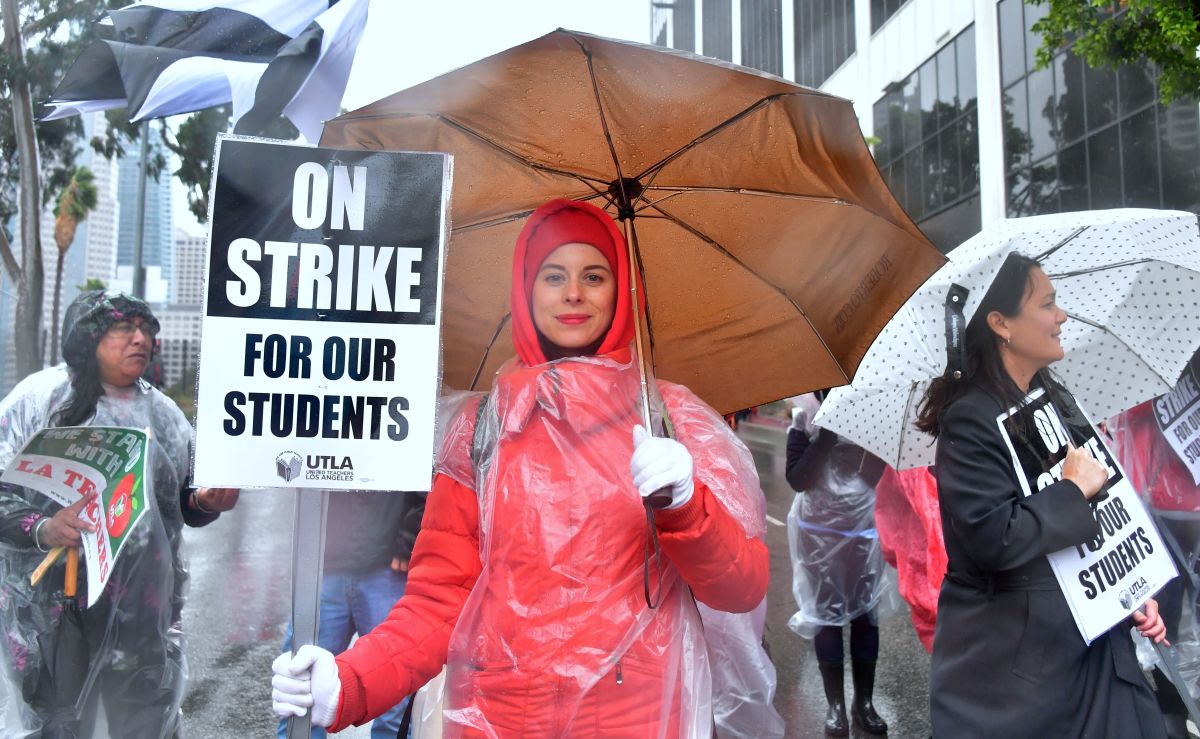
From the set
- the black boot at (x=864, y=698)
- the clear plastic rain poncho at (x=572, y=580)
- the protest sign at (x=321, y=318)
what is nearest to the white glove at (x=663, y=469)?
the clear plastic rain poncho at (x=572, y=580)

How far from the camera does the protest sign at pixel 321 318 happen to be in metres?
1.87

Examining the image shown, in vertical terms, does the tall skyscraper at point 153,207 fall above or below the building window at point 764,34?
below

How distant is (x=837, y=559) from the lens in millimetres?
5168

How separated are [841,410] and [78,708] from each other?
269cm

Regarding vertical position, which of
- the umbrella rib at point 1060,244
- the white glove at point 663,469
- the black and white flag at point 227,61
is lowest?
the white glove at point 663,469

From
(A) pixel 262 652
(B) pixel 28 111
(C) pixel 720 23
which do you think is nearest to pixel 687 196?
(A) pixel 262 652

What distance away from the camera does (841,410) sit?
10.7 feet

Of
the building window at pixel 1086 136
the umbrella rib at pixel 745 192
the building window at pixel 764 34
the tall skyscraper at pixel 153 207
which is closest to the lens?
the umbrella rib at pixel 745 192

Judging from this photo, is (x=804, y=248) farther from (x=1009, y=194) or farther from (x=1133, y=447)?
(x=1009, y=194)

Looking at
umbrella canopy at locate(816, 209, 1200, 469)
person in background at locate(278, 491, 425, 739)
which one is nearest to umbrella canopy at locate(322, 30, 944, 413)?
umbrella canopy at locate(816, 209, 1200, 469)

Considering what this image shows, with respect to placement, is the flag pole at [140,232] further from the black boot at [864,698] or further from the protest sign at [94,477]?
the black boot at [864,698]

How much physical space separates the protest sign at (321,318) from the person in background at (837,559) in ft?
10.4

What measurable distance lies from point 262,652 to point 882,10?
22.0 m

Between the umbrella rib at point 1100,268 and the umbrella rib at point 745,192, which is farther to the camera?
the umbrella rib at point 1100,268
